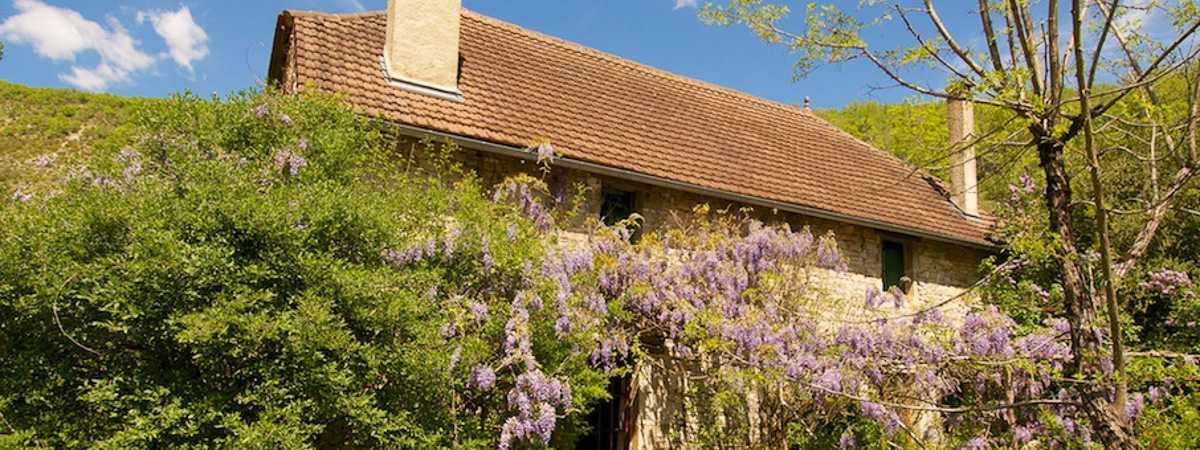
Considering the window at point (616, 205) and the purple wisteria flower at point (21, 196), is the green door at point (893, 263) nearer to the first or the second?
the window at point (616, 205)

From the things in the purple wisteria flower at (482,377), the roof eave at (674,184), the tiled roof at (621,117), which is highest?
the tiled roof at (621,117)

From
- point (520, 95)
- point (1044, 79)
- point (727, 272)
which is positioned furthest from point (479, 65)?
point (1044, 79)

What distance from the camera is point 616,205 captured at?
10.4 m

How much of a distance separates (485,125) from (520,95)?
1.43 m

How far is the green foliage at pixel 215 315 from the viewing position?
17.8 ft

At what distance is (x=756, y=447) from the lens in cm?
996

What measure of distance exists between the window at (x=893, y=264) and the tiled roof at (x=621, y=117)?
0.51 metres

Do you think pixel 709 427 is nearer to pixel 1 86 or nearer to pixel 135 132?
pixel 135 132

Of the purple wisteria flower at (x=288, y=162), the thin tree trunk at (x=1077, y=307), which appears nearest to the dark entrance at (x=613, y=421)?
the purple wisteria flower at (x=288, y=162)

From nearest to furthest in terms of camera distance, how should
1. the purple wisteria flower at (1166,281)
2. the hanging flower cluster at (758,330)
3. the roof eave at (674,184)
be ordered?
the hanging flower cluster at (758,330) < the roof eave at (674,184) < the purple wisteria flower at (1166,281)

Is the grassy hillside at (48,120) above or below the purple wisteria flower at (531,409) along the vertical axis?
above

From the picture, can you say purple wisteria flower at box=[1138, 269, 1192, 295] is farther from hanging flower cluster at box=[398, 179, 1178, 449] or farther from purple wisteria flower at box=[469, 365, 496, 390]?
purple wisteria flower at box=[469, 365, 496, 390]

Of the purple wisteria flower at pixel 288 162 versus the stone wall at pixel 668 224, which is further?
the stone wall at pixel 668 224

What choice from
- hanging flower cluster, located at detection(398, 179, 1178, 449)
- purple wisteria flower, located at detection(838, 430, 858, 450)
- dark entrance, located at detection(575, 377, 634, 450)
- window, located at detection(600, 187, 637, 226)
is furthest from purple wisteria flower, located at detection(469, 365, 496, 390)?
purple wisteria flower, located at detection(838, 430, 858, 450)
